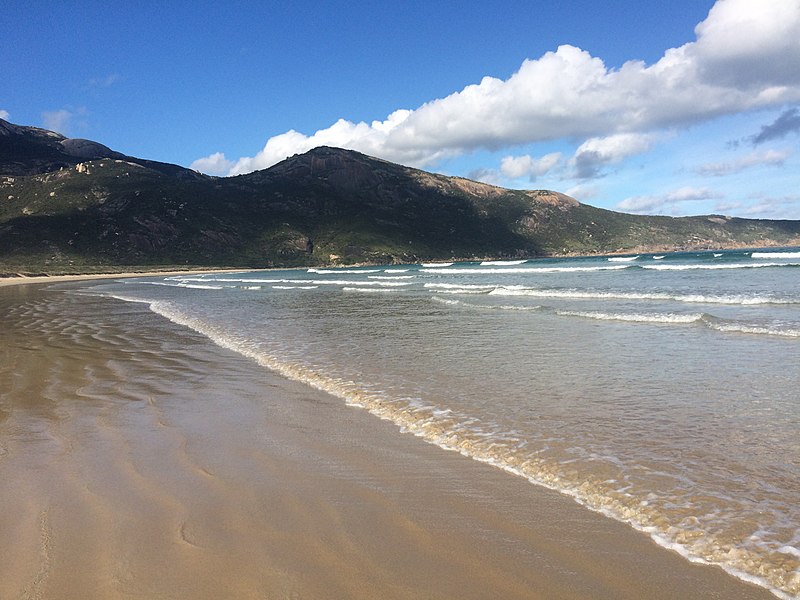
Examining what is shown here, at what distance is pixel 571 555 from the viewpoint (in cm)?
384

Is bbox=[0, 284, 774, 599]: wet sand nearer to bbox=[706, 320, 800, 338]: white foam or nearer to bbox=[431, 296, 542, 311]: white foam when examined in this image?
bbox=[706, 320, 800, 338]: white foam

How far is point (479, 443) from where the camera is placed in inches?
253

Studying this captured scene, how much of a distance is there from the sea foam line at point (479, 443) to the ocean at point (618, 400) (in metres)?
0.02

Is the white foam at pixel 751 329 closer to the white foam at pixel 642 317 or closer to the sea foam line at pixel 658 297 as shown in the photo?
the white foam at pixel 642 317

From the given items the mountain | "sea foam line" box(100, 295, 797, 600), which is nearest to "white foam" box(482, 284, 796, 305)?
"sea foam line" box(100, 295, 797, 600)

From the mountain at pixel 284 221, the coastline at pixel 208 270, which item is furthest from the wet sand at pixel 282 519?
the mountain at pixel 284 221

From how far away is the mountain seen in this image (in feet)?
383

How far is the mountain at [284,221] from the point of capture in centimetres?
11681

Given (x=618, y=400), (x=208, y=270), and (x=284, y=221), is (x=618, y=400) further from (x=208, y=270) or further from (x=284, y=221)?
(x=284, y=221)

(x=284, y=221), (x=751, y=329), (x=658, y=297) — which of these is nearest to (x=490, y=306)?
(x=658, y=297)

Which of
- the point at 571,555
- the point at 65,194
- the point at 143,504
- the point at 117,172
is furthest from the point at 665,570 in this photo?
the point at 117,172

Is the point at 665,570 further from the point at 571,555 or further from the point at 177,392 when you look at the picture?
the point at 177,392

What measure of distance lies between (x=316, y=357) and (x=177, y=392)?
3.80 m

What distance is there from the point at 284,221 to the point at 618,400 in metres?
152
